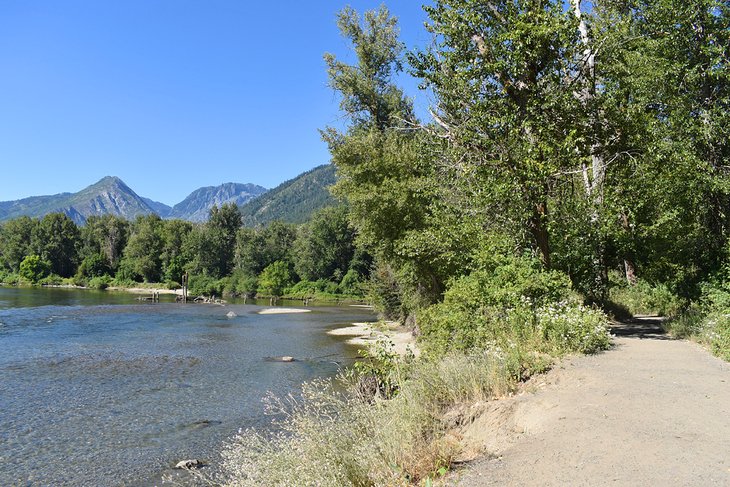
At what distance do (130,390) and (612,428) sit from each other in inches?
663

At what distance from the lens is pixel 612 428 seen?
5.62 metres

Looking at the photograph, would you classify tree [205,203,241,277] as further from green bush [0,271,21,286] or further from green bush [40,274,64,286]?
green bush [0,271,21,286]

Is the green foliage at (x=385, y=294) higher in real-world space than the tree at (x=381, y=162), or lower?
lower

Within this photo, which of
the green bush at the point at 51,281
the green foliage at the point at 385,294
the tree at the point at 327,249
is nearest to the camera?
the green foliage at the point at 385,294

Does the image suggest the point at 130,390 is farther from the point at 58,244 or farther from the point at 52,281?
the point at 58,244

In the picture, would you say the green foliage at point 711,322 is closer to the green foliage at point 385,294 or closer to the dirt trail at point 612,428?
the dirt trail at point 612,428

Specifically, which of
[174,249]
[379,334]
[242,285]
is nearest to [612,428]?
[379,334]

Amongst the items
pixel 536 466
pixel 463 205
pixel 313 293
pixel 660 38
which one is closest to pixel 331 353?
pixel 463 205

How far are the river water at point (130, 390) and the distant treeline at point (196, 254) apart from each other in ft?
146

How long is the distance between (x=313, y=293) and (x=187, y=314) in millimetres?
33375

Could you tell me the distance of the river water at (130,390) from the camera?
11719 mm

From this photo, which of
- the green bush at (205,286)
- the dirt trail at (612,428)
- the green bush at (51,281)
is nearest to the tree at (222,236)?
the green bush at (205,286)

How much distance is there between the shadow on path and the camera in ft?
41.7

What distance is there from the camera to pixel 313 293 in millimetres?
81562
